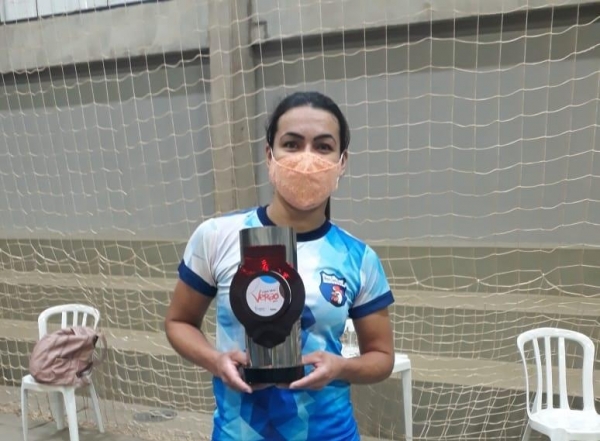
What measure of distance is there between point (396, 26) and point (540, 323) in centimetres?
153

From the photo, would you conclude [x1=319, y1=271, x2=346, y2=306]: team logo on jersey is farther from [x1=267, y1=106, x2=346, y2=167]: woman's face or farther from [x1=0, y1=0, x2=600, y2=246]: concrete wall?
[x1=0, y1=0, x2=600, y2=246]: concrete wall

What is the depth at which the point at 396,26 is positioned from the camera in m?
2.61

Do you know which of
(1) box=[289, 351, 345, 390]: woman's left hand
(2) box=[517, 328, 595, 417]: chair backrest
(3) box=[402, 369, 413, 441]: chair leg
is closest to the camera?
(1) box=[289, 351, 345, 390]: woman's left hand

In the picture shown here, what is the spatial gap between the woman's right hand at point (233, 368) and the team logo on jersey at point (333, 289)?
0.47 feet

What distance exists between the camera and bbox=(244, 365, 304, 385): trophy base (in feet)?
2.27

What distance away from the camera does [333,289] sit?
2.55ft

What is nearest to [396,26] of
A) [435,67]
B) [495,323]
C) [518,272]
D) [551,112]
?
[435,67]

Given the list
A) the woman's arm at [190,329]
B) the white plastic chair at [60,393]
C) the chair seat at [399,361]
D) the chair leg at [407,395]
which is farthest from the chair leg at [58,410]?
the woman's arm at [190,329]

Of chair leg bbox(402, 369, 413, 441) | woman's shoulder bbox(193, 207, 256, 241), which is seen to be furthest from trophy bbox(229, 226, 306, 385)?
chair leg bbox(402, 369, 413, 441)

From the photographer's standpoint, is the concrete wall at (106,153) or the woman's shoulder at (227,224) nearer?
the woman's shoulder at (227,224)

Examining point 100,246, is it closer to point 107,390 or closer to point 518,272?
point 107,390

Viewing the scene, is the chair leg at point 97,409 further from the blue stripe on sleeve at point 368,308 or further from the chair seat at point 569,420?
the blue stripe on sleeve at point 368,308

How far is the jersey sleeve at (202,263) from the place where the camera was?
80 centimetres

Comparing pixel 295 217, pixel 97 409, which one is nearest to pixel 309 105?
pixel 295 217
